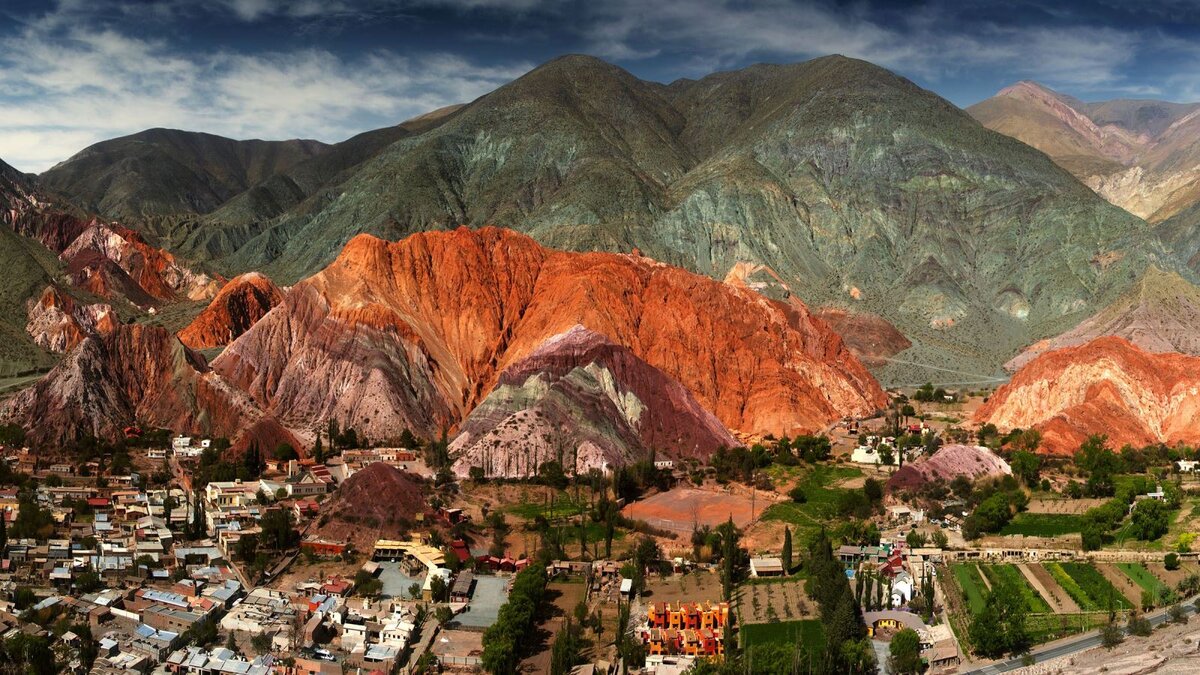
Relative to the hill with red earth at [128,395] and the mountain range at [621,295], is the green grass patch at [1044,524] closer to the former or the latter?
the mountain range at [621,295]

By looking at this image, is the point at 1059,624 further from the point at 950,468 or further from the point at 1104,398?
the point at 1104,398

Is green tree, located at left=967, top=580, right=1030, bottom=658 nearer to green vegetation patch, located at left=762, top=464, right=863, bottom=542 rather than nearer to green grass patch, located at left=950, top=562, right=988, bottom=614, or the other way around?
green grass patch, located at left=950, top=562, right=988, bottom=614

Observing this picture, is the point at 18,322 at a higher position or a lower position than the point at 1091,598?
higher

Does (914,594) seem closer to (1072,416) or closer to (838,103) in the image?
(1072,416)

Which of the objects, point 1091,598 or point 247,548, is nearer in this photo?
point 1091,598

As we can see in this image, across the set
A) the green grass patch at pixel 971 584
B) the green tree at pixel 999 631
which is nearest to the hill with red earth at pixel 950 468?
the green grass patch at pixel 971 584

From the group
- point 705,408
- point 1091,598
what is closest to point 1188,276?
point 705,408

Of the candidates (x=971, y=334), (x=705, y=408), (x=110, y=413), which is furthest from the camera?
(x=971, y=334)

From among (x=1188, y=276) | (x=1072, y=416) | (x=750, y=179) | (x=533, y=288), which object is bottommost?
(x=1072, y=416)
